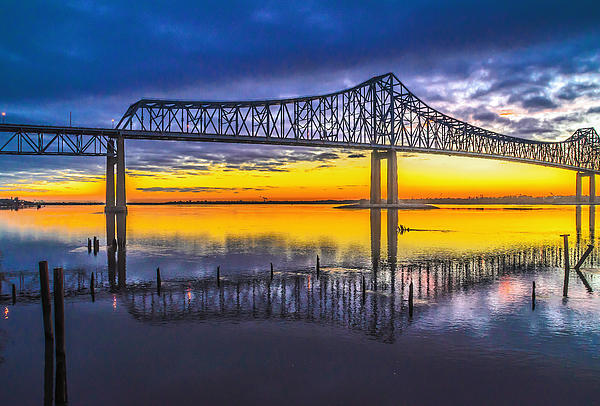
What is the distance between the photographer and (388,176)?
5015 inches

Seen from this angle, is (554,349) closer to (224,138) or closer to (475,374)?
(475,374)

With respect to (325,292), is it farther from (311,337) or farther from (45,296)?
(45,296)

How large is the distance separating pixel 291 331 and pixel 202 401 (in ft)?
19.7

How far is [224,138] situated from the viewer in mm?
105188

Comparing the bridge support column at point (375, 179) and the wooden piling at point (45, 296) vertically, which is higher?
the bridge support column at point (375, 179)

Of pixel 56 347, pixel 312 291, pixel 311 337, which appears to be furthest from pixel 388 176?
pixel 56 347

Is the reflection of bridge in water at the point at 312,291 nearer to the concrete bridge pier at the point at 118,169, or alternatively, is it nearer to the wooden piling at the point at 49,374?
the wooden piling at the point at 49,374

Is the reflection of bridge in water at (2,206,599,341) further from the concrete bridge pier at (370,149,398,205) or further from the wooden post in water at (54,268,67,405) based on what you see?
the concrete bridge pier at (370,149,398,205)

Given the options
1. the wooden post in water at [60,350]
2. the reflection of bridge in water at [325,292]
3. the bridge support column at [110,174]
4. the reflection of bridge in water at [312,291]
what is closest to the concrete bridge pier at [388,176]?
the bridge support column at [110,174]

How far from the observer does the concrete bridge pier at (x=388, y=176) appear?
127069 mm

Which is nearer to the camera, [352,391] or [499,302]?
[352,391]

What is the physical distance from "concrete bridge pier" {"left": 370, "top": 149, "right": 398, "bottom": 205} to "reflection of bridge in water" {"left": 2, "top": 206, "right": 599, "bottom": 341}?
90.2m

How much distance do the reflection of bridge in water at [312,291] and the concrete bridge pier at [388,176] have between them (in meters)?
→ 90.2

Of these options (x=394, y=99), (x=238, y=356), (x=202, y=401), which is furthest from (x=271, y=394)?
(x=394, y=99)
